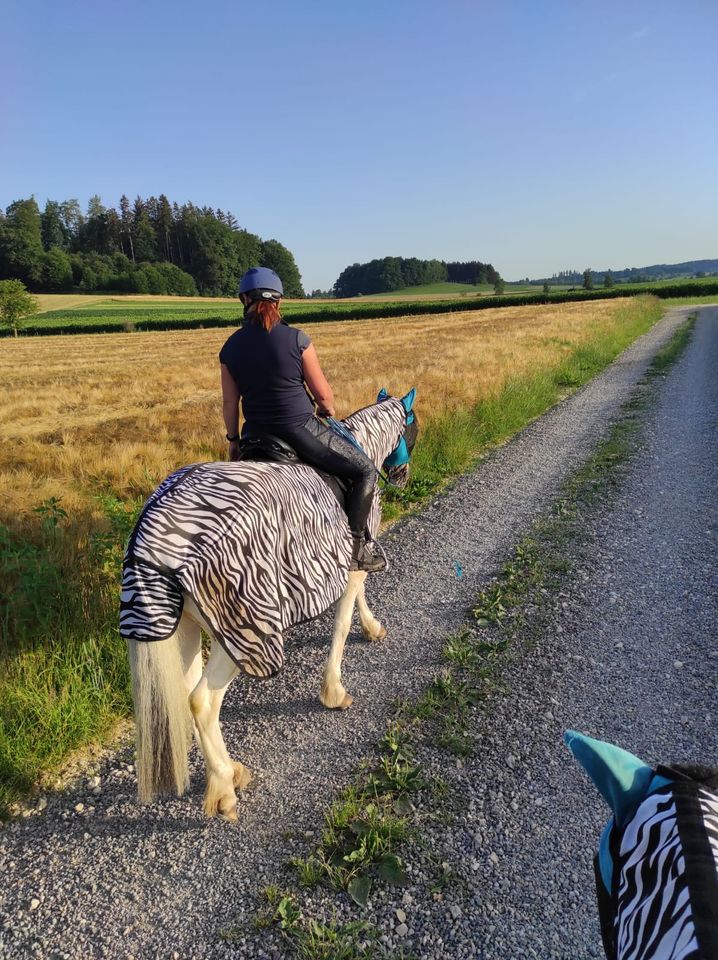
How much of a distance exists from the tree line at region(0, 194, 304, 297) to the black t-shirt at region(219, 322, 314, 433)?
107057 mm

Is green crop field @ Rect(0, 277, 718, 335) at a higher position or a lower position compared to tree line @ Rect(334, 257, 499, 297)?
lower

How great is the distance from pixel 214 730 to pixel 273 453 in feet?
5.60

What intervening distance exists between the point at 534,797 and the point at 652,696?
1211 millimetres

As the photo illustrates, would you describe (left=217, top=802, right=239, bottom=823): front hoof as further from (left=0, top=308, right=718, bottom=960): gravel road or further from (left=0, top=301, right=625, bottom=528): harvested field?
(left=0, top=301, right=625, bottom=528): harvested field

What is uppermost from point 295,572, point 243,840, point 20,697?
point 295,572

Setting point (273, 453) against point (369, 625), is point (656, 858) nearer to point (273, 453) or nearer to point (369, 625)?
point (273, 453)

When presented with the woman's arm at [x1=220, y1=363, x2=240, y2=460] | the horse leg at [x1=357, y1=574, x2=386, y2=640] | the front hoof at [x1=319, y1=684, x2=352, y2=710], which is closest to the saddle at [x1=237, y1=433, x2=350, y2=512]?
the woman's arm at [x1=220, y1=363, x2=240, y2=460]

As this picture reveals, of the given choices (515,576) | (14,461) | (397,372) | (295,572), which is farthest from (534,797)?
(397,372)

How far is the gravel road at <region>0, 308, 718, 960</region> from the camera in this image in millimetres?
2270

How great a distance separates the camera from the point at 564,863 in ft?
8.11

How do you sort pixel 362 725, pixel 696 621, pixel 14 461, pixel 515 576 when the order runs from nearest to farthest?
pixel 362 725, pixel 696 621, pixel 515 576, pixel 14 461

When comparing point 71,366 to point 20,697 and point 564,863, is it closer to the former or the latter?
point 20,697

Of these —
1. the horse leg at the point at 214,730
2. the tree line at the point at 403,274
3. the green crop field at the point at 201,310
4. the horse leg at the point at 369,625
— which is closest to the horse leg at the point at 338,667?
the horse leg at the point at 369,625

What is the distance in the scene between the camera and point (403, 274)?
424ft
